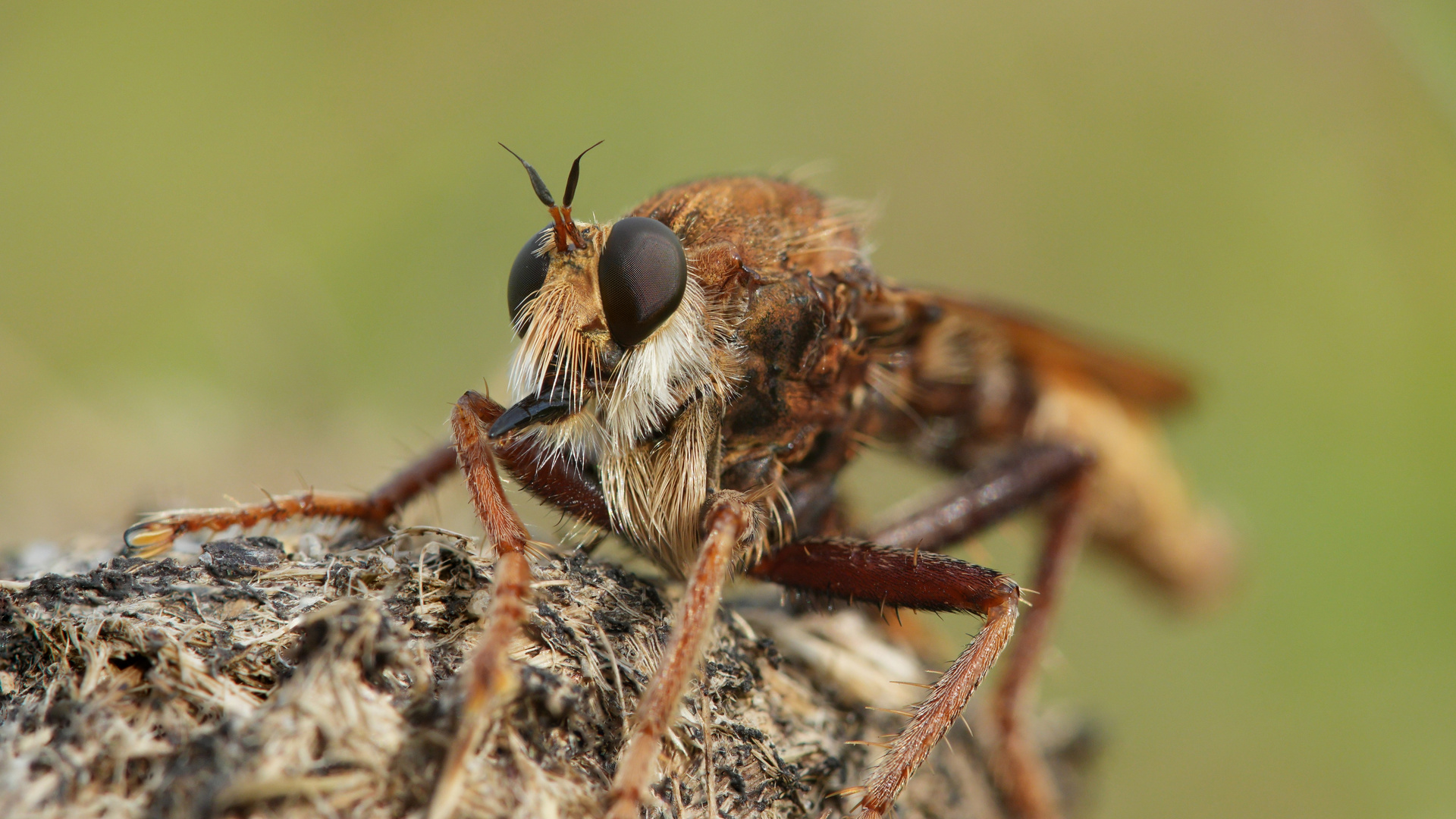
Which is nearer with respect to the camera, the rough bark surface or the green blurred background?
the rough bark surface

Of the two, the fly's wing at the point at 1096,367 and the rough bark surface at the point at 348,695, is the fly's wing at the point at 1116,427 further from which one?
the rough bark surface at the point at 348,695

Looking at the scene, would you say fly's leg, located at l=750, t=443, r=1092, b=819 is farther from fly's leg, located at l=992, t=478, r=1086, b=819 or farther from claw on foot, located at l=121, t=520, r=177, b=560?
claw on foot, located at l=121, t=520, r=177, b=560

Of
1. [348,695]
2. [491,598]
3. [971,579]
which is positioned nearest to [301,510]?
[491,598]

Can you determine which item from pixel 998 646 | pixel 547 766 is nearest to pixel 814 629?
pixel 998 646

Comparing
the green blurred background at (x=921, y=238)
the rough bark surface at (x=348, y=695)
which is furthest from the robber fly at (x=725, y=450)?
the green blurred background at (x=921, y=238)

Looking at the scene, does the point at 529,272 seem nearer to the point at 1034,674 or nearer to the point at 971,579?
the point at 971,579

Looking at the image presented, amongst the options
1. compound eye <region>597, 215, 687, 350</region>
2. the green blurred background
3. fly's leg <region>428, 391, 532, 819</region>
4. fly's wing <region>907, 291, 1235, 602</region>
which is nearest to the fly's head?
compound eye <region>597, 215, 687, 350</region>
